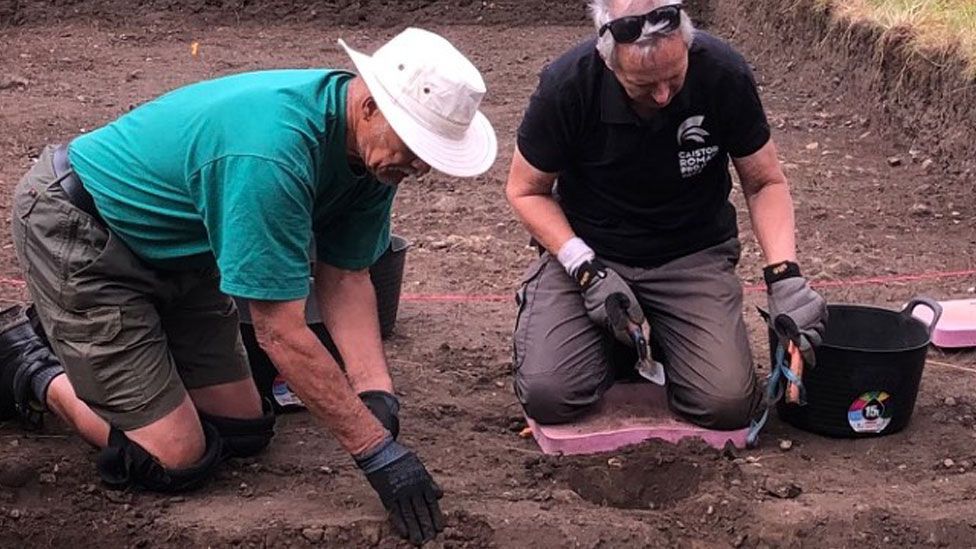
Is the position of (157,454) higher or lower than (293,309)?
lower

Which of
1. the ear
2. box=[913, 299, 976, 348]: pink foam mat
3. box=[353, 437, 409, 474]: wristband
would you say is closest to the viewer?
the ear

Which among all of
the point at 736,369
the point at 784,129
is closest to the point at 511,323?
the point at 736,369

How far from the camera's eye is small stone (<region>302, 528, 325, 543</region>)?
10.8 ft

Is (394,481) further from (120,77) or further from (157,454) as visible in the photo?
(120,77)

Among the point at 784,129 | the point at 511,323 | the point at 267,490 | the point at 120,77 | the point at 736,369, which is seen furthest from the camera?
the point at 120,77

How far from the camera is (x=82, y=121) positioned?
8.15 metres

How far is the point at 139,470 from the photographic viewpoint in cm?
356

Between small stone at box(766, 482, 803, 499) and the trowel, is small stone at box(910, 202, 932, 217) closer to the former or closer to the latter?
the trowel

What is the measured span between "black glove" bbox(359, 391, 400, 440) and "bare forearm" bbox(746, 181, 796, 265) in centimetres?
120

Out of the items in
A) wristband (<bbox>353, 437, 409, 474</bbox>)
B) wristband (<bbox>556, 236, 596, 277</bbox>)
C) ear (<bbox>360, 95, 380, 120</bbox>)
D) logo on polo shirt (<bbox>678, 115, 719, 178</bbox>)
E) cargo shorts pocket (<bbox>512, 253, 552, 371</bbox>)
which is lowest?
cargo shorts pocket (<bbox>512, 253, 552, 371</bbox>)

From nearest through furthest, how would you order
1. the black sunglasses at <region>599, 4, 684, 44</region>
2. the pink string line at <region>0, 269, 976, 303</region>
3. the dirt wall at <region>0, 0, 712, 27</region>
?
the black sunglasses at <region>599, 4, 684, 44</region> < the pink string line at <region>0, 269, 976, 303</region> < the dirt wall at <region>0, 0, 712, 27</region>

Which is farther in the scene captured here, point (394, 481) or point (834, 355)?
point (834, 355)

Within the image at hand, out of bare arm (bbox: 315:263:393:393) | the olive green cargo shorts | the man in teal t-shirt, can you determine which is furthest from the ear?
the olive green cargo shorts

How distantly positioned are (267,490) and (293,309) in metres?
0.82
